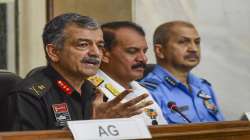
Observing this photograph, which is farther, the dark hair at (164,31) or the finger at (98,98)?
the dark hair at (164,31)

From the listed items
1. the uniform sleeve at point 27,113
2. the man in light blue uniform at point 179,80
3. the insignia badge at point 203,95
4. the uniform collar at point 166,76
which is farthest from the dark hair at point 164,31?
the uniform sleeve at point 27,113

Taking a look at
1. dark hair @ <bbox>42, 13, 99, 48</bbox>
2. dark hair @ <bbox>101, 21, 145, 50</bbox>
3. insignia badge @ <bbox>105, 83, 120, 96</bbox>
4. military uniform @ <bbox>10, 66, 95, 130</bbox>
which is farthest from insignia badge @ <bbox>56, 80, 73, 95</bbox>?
dark hair @ <bbox>101, 21, 145, 50</bbox>

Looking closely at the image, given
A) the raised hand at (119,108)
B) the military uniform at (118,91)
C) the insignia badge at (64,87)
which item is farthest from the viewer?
the military uniform at (118,91)

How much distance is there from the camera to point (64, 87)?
5.49 feet

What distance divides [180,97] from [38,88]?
57 centimetres

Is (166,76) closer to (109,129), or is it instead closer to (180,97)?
(180,97)

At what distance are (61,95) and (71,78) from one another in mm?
74

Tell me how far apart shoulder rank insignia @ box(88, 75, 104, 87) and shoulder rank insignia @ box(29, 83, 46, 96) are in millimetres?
235

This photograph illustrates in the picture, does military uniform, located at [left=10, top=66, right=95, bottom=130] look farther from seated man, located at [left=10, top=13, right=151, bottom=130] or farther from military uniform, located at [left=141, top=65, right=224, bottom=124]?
military uniform, located at [left=141, top=65, right=224, bottom=124]

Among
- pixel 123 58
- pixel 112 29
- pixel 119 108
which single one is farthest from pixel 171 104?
pixel 119 108

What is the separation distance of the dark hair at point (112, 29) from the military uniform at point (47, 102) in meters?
0.31

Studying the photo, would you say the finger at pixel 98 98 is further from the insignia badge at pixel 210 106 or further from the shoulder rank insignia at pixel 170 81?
the insignia badge at pixel 210 106

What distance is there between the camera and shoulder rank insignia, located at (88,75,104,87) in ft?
6.08

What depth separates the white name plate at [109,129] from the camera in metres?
1.35
